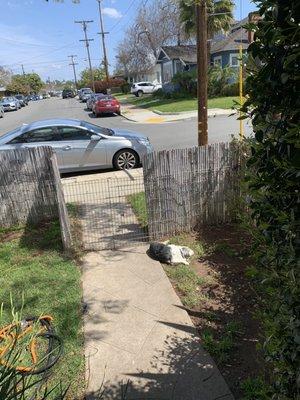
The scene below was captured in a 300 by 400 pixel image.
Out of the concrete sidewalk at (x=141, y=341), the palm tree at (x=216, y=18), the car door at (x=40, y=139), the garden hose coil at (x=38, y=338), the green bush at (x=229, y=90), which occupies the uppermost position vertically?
the palm tree at (x=216, y=18)

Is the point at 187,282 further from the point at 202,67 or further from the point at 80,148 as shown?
the point at 80,148

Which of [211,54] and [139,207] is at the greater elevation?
[211,54]

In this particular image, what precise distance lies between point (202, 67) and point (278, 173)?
5982mm

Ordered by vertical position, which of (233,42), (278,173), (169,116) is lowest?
(169,116)

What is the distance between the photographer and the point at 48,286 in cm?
505

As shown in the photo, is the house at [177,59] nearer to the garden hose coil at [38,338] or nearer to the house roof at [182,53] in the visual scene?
the house roof at [182,53]

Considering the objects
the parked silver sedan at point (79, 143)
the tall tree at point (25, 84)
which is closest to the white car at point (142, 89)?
the parked silver sedan at point (79, 143)

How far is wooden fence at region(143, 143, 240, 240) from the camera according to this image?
601 centimetres

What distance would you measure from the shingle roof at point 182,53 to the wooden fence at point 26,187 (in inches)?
1325

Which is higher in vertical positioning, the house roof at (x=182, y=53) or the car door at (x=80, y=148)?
the house roof at (x=182, y=53)

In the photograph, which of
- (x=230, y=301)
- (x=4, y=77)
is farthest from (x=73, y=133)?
(x=4, y=77)

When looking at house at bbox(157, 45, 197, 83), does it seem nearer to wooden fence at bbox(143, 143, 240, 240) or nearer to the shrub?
the shrub

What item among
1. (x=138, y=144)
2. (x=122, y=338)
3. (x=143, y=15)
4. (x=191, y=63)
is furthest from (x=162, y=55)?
(x=122, y=338)

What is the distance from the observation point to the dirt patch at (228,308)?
3.63 metres
